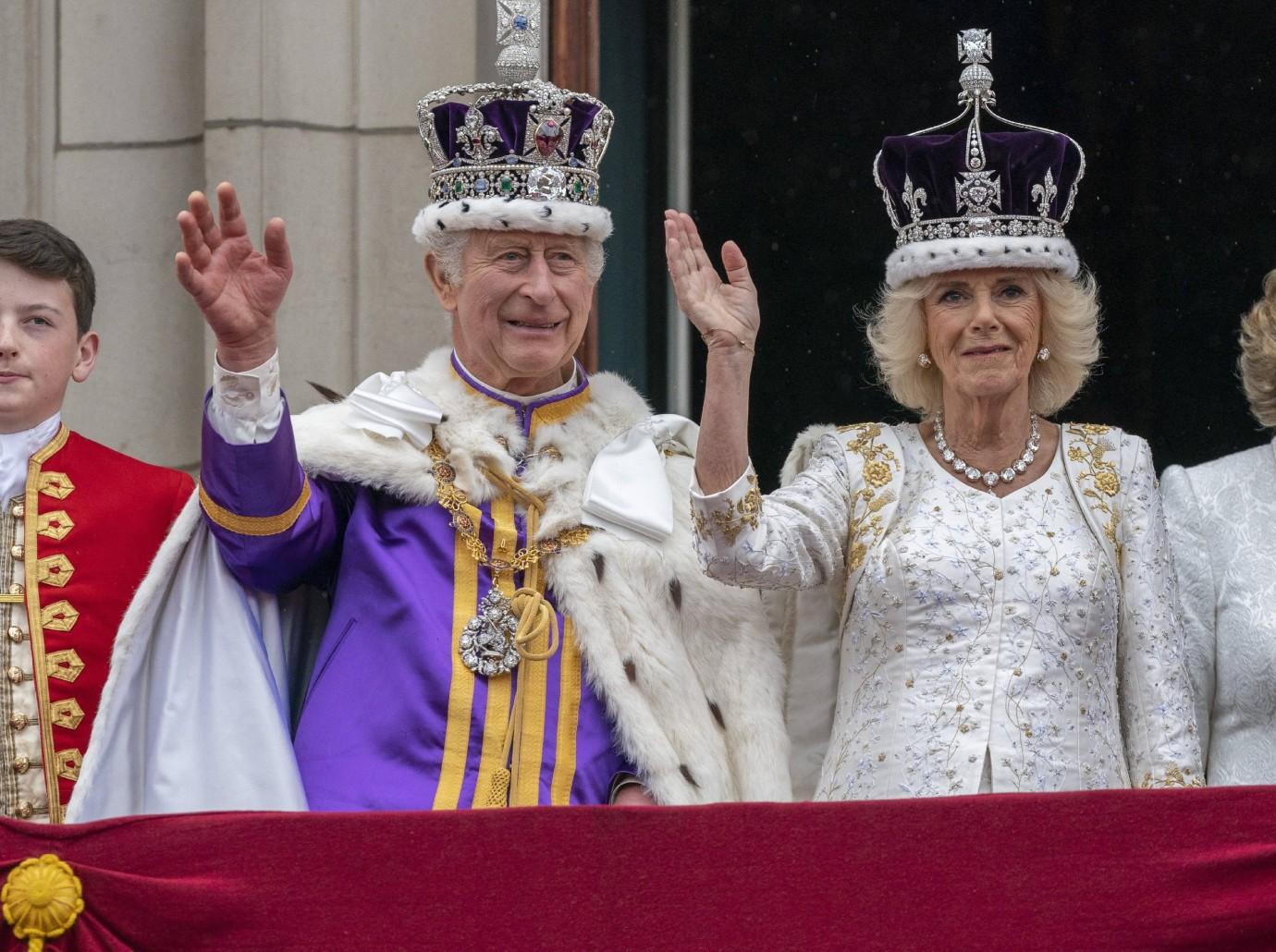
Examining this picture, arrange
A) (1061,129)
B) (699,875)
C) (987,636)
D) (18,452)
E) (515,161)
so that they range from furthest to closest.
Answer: (1061,129) < (515,161) < (18,452) < (987,636) < (699,875)

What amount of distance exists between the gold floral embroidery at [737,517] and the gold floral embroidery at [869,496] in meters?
0.26

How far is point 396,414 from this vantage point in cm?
370

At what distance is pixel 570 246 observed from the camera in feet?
12.3

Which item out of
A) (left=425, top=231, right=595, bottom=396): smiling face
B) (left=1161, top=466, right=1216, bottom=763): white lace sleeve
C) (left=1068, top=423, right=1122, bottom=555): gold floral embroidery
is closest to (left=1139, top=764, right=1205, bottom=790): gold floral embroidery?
(left=1161, top=466, right=1216, bottom=763): white lace sleeve

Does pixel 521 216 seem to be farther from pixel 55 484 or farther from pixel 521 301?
pixel 55 484

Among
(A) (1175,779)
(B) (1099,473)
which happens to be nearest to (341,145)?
(B) (1099,473)

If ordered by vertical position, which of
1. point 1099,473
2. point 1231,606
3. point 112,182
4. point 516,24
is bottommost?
point 1231,606

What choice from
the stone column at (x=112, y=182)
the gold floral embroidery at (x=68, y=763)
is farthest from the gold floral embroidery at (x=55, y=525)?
the stone column at (x=112, y=182)

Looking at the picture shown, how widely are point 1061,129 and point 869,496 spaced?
1933mm

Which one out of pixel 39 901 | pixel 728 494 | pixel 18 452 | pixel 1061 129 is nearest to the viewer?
pixel 39 901

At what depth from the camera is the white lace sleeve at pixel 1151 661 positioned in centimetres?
351

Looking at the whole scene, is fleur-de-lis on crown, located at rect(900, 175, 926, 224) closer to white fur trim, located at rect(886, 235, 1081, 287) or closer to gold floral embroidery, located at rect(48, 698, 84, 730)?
white fur trim, located at rect(886, 235, 1081, 287)

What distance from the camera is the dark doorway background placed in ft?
17.3

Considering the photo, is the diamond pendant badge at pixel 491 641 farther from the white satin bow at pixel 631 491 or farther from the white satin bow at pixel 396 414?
the white satin bow at pixel 396 414
